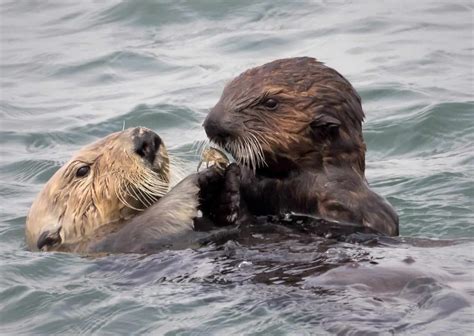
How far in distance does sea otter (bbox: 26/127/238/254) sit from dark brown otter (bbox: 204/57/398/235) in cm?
31

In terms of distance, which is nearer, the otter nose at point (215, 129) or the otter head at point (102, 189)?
the otter nose at point (215, 129)

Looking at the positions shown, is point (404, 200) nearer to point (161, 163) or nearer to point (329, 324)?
point (161, 163)

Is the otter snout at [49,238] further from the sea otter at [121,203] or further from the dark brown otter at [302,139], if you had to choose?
the dark brown otter at [302,139]

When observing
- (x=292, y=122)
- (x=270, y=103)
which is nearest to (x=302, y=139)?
(x=292, y=122)

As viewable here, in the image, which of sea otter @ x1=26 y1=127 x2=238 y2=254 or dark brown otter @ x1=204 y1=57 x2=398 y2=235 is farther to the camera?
sea otter @ x1=26 y1=127 x2=238 y2=254

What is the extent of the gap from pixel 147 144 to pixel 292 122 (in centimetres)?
94

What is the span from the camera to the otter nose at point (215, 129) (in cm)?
627

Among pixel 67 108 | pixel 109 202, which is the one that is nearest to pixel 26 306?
pixel 109 202

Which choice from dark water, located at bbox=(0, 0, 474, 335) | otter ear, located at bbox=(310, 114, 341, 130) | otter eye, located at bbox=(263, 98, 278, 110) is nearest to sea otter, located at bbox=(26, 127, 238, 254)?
dark water, located at bbox=(0, 0, 474, 335)

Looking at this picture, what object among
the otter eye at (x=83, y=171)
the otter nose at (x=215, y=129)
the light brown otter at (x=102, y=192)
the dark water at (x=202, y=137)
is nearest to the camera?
the dark water at (x=202, y=137)

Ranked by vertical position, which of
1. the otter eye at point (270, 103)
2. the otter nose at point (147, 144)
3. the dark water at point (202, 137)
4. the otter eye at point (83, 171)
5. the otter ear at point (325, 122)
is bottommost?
the dark water at point (202, 137)

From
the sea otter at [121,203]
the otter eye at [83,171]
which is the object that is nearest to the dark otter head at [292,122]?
the sea otter at [121,203]

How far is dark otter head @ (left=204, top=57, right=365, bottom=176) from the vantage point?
20.8ft

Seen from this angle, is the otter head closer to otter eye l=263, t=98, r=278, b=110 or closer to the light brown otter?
the light brown otter
